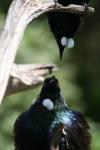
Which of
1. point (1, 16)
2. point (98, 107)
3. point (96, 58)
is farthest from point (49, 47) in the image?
point (96, 58)

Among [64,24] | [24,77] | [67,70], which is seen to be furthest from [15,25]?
[67,70]

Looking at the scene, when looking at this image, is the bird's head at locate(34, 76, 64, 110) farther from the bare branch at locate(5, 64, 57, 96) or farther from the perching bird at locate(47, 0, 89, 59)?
the bare branch at locate(5, 64, 57, 96)

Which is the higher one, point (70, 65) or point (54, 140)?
point (54, 140)

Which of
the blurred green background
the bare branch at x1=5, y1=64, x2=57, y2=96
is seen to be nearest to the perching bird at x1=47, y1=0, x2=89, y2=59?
the bare branch at x1=5, y1=64, x2=57, y2=96

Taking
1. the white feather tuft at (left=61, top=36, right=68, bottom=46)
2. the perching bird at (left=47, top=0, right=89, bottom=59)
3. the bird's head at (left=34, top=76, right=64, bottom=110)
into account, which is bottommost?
the bird's head at (left=34, top=76, right=64, bottom=110)

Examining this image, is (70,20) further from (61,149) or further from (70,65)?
(70,65)
